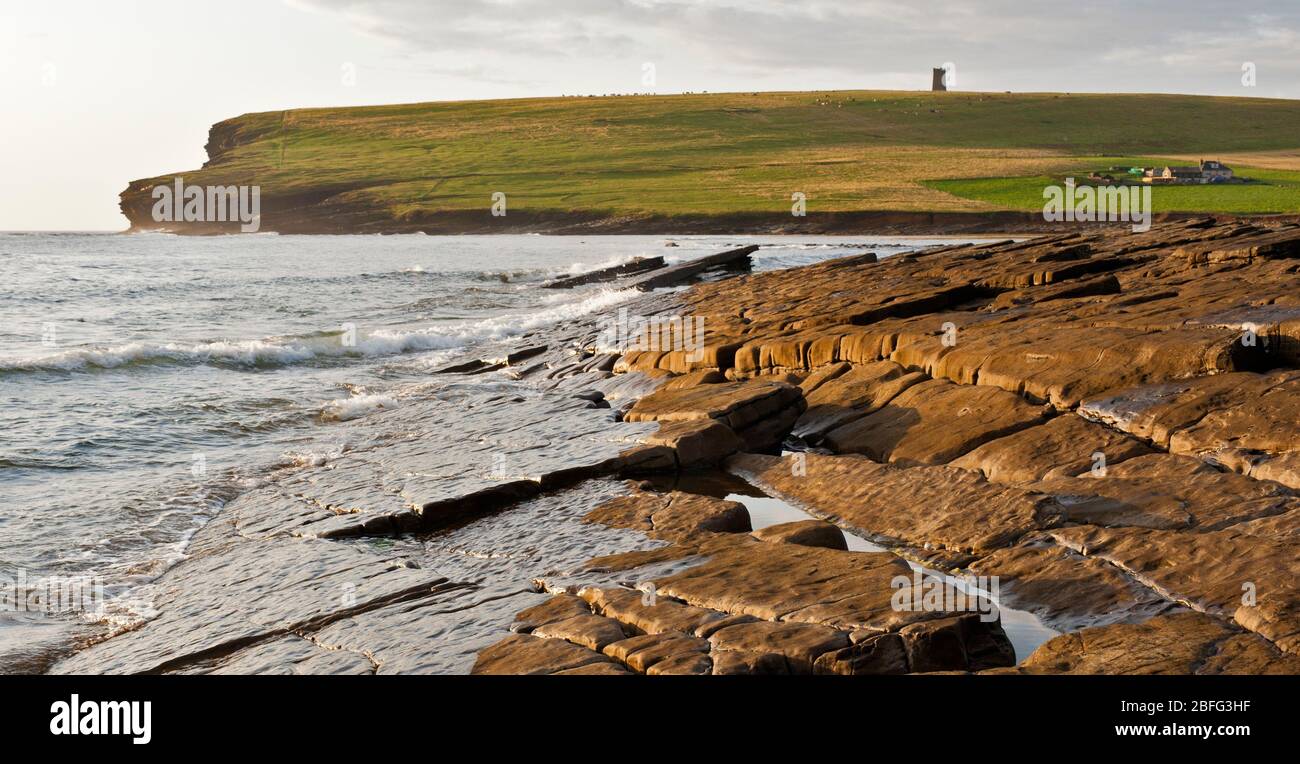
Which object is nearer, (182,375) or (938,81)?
(182,375)

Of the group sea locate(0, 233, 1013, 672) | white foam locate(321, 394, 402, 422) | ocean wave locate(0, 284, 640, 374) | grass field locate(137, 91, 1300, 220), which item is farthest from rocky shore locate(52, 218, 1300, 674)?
grass field locate(137, 91, 1300, 220)

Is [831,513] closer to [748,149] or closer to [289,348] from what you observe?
[289,348]

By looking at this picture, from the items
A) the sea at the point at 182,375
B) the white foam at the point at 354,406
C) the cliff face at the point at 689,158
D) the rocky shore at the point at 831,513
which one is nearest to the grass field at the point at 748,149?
the cliff face at the point at 689,158

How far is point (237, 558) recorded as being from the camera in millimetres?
11289

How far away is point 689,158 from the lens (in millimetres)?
108250

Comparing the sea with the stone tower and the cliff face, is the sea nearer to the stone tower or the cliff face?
the cliff face

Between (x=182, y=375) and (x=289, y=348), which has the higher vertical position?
(x=289, y=348)

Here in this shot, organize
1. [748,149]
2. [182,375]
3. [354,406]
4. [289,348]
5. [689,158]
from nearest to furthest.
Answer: [354,406] < [182,375] < [289,348] < [689,158] < [748,149]

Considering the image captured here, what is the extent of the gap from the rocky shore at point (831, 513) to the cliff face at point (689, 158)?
177 feet

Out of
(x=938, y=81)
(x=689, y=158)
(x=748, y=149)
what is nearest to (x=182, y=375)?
(x=689, y=158)

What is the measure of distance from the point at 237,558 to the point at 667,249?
49341 millimetres

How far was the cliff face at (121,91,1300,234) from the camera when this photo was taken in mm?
81062

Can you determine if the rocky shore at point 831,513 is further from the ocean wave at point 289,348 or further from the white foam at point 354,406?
the ocean wave at point 289,348

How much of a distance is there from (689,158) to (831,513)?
3921 inches
